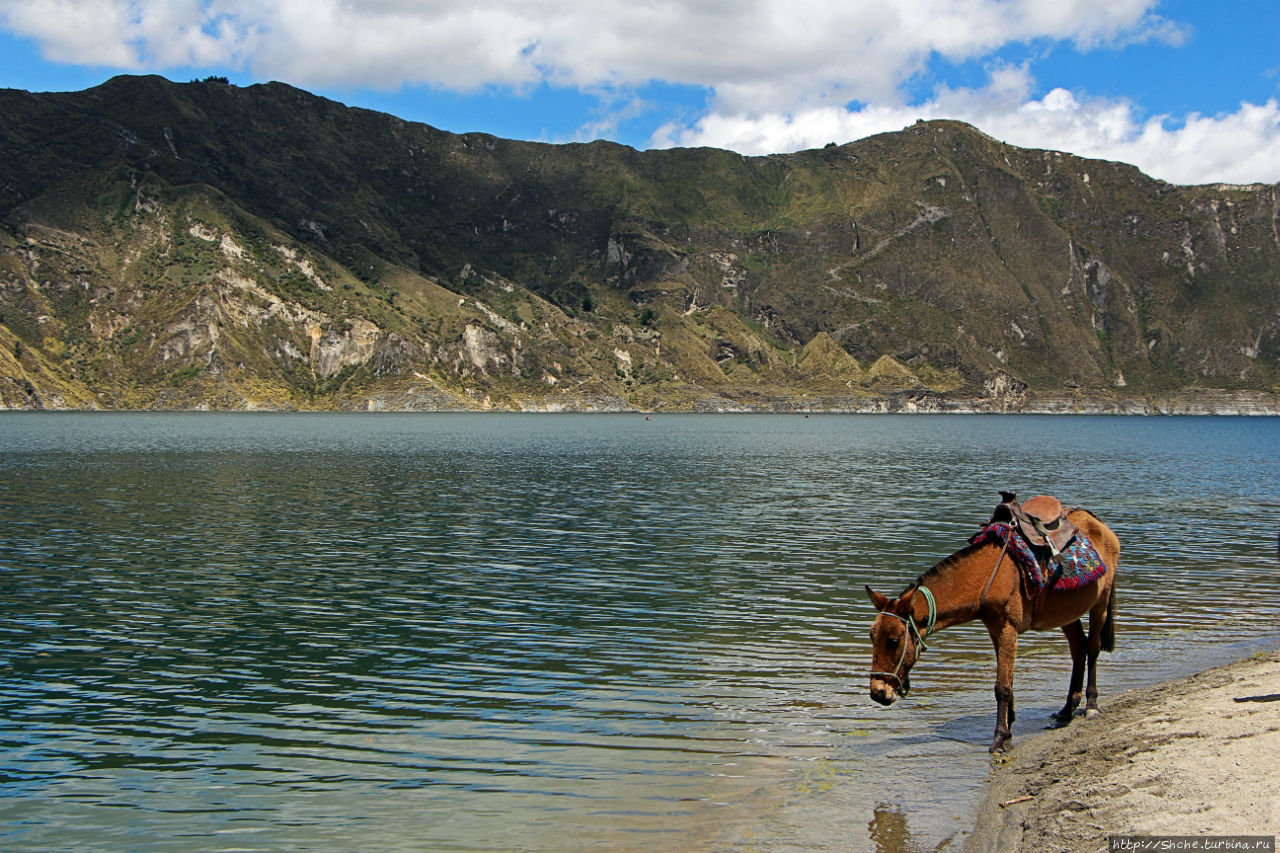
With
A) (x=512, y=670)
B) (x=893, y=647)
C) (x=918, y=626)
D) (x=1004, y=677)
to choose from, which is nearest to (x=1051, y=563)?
(x=1004, y=677)

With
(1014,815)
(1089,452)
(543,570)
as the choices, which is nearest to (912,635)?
(1014,815)

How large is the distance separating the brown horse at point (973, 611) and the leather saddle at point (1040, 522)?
1.77 ft

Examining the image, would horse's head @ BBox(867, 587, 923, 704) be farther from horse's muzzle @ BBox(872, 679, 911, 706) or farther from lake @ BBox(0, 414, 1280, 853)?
lake @ BBox(0, 414, 1280, 853)

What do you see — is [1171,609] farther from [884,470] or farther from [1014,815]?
[884,470]

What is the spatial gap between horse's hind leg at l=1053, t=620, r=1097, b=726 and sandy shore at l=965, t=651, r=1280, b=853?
53 cm

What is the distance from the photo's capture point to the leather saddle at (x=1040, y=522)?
15875 millimetres

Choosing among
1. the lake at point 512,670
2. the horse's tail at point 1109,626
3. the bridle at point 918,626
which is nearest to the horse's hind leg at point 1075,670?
the lake at point 512,670

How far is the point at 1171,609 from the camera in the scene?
94.7ft

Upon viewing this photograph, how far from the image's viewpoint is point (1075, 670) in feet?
59.4

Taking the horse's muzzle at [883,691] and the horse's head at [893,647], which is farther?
the horse's head at [893,647]

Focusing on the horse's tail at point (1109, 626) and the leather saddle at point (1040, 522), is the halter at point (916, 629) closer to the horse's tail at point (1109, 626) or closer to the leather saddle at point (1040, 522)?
the leather saddle at point (1040, 522)

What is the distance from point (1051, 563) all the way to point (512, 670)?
11.5m

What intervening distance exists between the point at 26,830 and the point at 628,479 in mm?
64505

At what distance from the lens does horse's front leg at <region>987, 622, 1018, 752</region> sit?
15.5 metres
